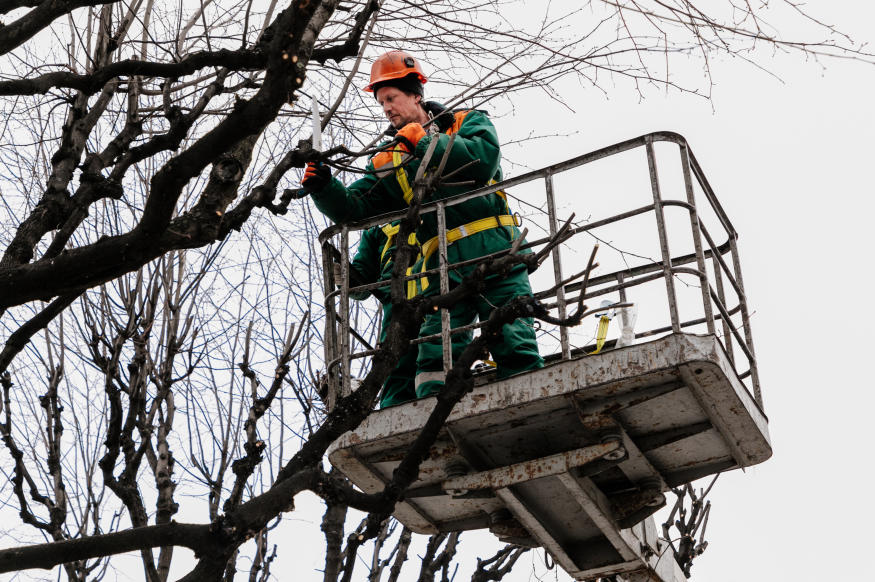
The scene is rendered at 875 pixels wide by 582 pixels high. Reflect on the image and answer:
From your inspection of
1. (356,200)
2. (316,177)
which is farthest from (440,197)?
(316,177)

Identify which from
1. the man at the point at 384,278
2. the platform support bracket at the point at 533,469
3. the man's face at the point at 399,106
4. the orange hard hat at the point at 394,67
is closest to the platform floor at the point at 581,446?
the platform support bracket at the point at 533,469

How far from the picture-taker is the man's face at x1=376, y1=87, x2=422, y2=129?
7.12m

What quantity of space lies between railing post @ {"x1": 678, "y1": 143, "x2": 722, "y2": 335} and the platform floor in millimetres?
148

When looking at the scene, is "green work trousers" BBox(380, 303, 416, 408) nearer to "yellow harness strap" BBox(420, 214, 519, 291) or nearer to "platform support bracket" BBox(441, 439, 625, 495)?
"yellow harness strap" BBox(420, 214, 519, 291)

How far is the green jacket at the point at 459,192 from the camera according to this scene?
649cm

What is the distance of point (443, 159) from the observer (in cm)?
563

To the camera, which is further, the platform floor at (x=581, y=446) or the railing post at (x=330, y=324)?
the railing post at (x=330, y=324)

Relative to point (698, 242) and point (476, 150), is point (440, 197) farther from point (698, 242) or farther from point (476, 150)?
point (698, 242)

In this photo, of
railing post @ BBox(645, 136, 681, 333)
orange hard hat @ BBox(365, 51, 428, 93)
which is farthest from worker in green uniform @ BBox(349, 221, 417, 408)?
railing post @ BBox(645, 136, 681, 333)

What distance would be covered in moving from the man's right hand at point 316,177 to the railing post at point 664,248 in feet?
5.71

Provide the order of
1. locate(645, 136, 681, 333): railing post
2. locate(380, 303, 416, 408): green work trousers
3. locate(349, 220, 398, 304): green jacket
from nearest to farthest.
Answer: locate(645, 136, 681, 333): railing post → locate(380, 303, 416, 408): green work trousers → locate(349, 220, 398, 304): green jacket

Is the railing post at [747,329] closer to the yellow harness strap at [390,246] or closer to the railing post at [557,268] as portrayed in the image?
the railing post at [557,268]

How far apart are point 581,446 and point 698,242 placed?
120cm

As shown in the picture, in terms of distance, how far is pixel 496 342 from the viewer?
599cm
